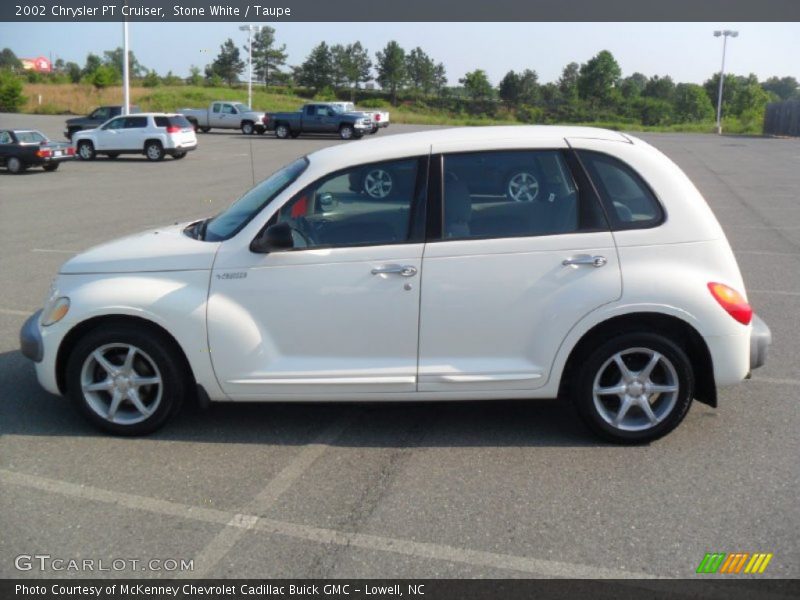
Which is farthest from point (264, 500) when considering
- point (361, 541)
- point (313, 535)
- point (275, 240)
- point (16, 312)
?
point (16, 312)

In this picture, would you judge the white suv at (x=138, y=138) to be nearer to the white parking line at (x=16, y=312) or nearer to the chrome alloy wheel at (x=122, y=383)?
the white parking line at (x=16, y=312)

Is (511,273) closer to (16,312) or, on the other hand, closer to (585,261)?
(585,261)

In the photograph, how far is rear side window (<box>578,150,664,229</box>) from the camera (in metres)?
4.91

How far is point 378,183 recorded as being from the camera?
16.5 ft

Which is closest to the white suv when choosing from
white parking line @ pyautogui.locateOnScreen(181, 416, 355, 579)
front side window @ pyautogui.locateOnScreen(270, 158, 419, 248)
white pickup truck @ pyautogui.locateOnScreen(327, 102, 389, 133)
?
white pickup truck @ pyautogui.locateOnScreen(327, 102, 389, 133)

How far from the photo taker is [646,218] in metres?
4.91

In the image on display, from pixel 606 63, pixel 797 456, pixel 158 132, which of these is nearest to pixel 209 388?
pixel 797 456

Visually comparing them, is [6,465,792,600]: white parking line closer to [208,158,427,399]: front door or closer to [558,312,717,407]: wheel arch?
[208,158,427,399]: front door

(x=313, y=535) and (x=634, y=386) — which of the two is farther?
(x=634, y=386)

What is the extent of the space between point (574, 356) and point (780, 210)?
1358 centimetres

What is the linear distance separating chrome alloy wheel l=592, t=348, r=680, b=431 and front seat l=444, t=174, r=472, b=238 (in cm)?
113

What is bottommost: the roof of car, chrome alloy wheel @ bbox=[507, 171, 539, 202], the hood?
the hood

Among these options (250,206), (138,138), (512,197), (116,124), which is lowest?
(250,206)

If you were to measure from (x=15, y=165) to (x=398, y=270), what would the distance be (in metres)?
24.1
